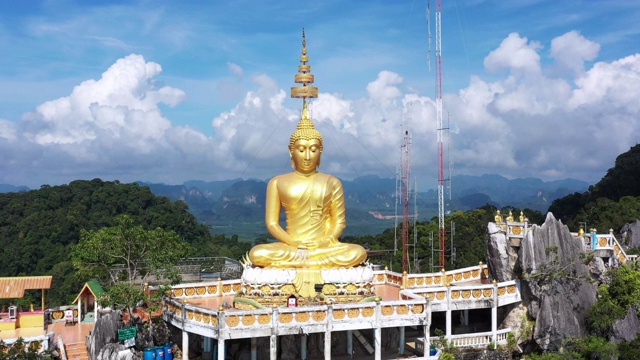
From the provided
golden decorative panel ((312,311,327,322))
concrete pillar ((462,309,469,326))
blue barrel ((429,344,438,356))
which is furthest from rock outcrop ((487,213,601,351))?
golden decorative panel ((312,311,327,322))

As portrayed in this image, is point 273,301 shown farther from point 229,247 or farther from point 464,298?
point 229,247

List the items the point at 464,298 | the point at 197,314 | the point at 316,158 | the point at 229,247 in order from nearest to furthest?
the point at 197,314 < the point at 464,298 < the point at 316,158 < the point at 229,247

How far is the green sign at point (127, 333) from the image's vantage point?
1811 cm

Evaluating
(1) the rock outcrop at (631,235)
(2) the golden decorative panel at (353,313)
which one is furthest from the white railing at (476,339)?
(1) the rock outcrop at (631,235)

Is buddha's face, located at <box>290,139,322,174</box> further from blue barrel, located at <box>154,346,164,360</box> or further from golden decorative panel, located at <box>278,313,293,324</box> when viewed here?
blue barrel, located at <box>154,346,164,360</box>

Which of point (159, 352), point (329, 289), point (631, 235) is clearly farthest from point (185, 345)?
point (631, 235)

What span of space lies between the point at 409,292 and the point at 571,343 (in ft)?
18.5

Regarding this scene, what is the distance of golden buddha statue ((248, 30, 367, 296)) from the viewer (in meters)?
21.8

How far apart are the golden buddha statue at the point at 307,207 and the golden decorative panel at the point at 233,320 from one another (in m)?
4.64

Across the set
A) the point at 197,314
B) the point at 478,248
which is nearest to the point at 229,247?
the point at 478,248

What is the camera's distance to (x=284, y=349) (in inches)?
773

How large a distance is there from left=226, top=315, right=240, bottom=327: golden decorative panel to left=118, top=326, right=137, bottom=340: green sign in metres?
3.25

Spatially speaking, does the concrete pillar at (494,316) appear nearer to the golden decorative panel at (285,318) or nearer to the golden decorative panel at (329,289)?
the golden decorative panel at (329,289)

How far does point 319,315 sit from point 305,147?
730 centimetres
